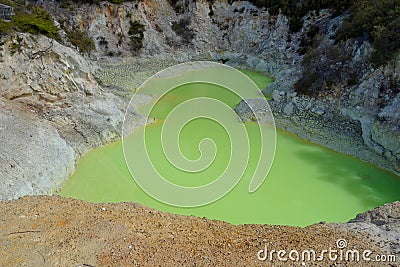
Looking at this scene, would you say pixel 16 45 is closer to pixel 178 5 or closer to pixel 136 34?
pixel 136 34

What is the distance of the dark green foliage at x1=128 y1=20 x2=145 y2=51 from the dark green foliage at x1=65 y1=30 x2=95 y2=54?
10.8 ft

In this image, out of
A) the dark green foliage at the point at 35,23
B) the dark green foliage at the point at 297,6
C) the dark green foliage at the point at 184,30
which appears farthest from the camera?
the dark green foliage at the point at 184,30

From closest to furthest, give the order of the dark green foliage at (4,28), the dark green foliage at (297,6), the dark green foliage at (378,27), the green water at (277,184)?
1. the green water at (277,184)
2. the dark green foliage at (4,28)
3. the dark green foliage at (378,27)
4. the dark green foliage at (297,6)

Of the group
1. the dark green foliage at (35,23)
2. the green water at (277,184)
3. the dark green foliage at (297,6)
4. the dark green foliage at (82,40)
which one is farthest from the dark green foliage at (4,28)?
the dark green foliage at (297,6)

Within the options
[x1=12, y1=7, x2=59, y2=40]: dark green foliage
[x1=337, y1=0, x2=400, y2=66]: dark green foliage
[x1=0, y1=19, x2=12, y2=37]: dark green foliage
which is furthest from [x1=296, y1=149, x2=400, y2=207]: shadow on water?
[x1=0, y1=19, x2=12, y2=37]: dark green foliage

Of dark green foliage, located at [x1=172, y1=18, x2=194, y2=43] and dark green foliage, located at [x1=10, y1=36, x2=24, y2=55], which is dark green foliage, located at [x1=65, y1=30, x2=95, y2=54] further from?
dark green foliage, located at [x1=10, y1=36, x2=24, y2=55]

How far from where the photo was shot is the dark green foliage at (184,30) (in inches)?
1273

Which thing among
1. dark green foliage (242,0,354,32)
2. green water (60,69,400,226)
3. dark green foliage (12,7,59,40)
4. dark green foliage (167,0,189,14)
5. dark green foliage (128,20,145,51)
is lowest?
green water (60,69,400,226)

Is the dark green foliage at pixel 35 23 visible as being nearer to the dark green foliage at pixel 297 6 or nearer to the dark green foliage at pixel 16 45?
the dark green foliage at pixel 16 45

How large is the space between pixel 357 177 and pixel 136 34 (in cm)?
2161

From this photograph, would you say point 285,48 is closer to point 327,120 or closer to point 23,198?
point 327,120

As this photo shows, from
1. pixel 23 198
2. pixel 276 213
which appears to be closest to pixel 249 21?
pixel 276 213

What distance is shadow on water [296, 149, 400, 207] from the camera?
549 inches

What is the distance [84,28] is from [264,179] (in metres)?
21.0
